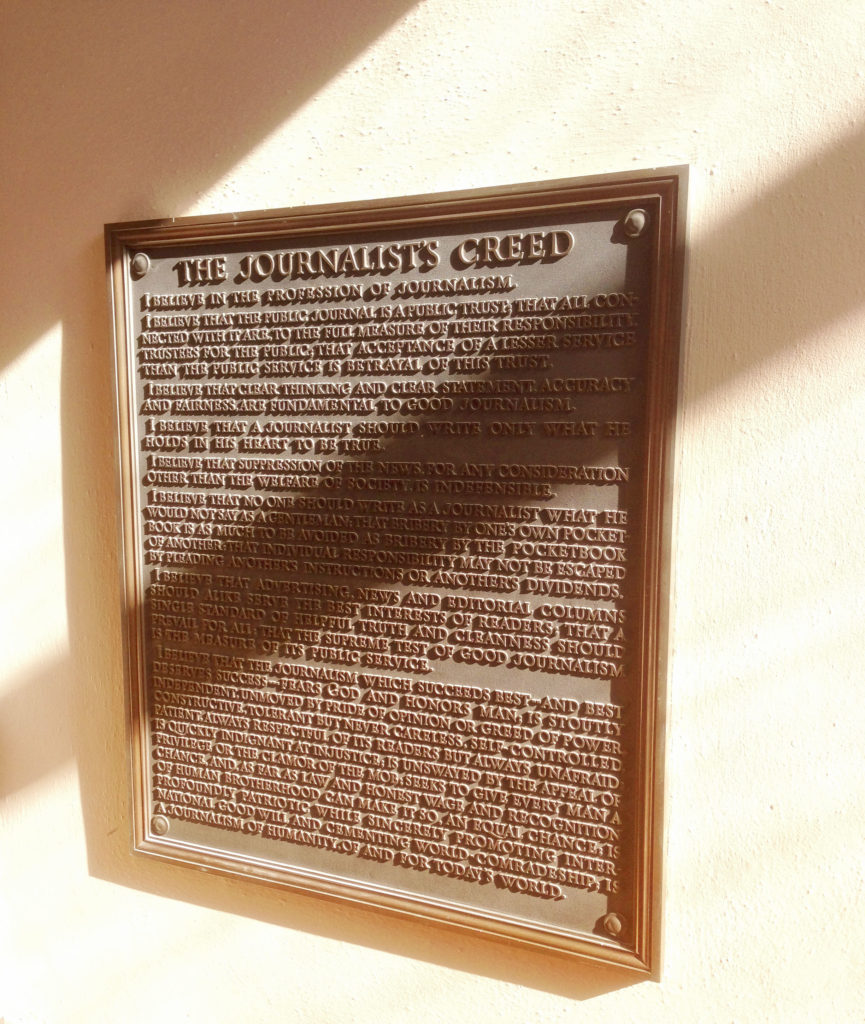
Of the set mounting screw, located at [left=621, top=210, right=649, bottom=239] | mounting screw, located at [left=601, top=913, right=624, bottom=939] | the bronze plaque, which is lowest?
mounting screw, located at [left=601, top=913, right=624, bottom=939]

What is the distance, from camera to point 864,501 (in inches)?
39.7

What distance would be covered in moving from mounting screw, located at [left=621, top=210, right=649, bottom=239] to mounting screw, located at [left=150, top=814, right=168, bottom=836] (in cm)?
134

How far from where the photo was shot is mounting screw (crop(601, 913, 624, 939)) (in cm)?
114

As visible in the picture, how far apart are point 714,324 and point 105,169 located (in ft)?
3.68

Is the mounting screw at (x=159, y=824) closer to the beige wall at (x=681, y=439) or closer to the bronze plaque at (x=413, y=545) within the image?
the bronze plaque at (x=413, y=545)

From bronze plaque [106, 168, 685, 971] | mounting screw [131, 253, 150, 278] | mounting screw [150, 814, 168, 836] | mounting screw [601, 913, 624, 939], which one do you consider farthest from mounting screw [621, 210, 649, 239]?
mounting screw [150, 814, 168, 836]

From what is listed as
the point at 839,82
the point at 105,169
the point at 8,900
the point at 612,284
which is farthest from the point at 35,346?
the point at 839,82

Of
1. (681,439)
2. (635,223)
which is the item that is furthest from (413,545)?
(635,223)

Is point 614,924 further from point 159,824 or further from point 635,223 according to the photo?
point 635,223

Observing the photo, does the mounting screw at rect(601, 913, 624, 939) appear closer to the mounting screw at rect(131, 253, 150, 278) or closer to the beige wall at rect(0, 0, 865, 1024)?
the beige wall at rect(0, 0, 865, 1024)

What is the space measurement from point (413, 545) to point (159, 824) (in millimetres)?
785

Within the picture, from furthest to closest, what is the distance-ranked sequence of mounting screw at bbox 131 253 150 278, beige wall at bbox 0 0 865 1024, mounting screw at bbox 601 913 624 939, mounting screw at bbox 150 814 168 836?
1. mounting screw at bbox 150 814 168 836
2. mounting screw at bbox 131 253 150 278
3. mounting screw at bbox 601 913 624 939
4. beige wall at bbox 0 0 865 1024

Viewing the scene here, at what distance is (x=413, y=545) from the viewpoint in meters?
1.19

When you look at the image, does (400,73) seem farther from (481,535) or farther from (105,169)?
(481,535)
